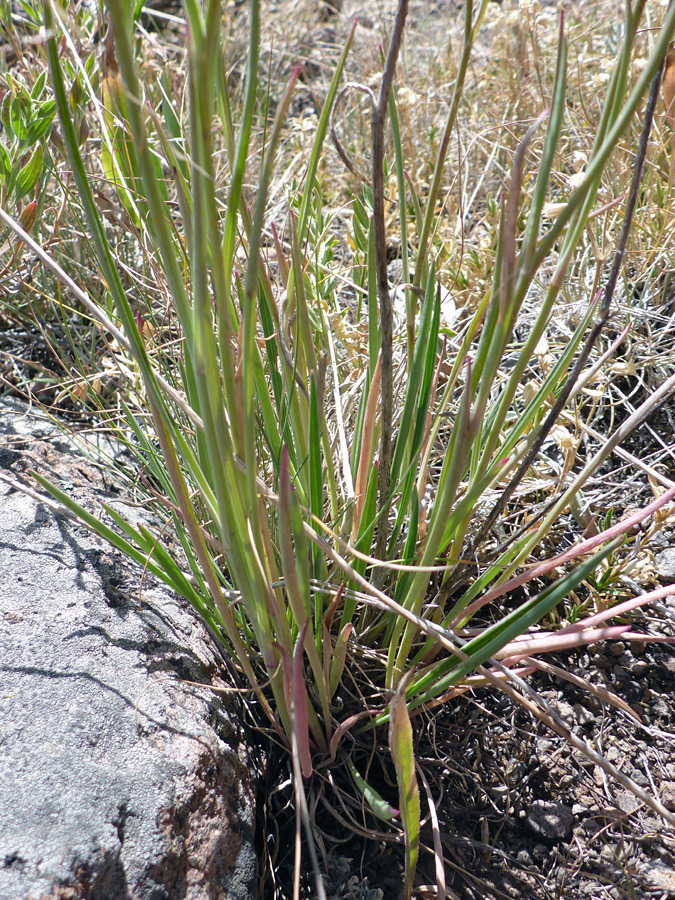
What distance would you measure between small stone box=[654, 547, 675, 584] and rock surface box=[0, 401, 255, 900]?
0.71 meters

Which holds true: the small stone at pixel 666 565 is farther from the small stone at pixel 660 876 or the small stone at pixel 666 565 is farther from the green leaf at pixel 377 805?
the green leaf at pixel 377 805

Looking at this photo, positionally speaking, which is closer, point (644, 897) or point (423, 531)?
point (644, 897)

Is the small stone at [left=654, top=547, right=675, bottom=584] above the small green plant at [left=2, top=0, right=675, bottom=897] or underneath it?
underneath

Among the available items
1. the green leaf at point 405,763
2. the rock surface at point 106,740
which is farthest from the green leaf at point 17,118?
the green leaf at point 405,763

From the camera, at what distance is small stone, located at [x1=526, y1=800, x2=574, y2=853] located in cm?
80

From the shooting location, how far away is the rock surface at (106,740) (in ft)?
1.90

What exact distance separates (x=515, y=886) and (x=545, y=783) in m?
0.14

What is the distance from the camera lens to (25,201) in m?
1.33

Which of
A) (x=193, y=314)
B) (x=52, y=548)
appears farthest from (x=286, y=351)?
(x=52, y=548)

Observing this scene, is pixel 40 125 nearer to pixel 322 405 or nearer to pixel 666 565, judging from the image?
pixel 322 405

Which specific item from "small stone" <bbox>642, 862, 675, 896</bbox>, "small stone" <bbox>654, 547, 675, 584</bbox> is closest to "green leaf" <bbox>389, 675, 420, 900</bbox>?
"small stone" <bbox>642, 862, 675, 896</bbox>

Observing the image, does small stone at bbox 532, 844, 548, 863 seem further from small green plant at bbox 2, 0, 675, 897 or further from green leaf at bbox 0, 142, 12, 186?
green leaf at bbox 0, 142, 12, 186

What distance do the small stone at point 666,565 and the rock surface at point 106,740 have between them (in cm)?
71

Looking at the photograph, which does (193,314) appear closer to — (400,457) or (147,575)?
(400,457)
